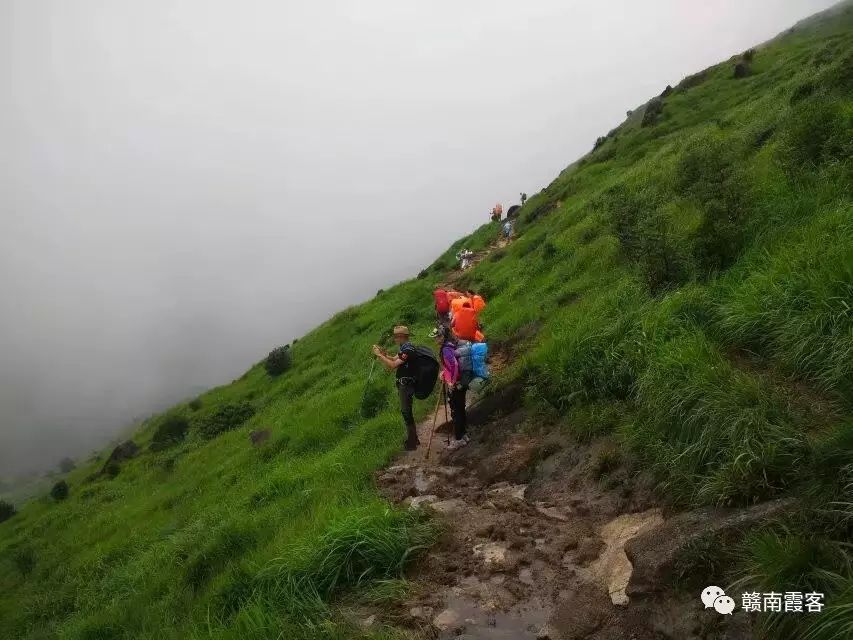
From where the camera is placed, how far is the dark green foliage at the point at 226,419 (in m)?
27.2

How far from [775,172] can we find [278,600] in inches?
460

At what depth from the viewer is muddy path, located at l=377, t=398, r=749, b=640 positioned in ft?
14.2

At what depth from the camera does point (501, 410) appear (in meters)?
9.91

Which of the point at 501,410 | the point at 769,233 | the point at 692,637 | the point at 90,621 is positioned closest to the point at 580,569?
the point at 692,637

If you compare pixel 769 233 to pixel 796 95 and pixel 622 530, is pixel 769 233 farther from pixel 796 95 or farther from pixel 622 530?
pixel 796 95

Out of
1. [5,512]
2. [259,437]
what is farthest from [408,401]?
[5,512]

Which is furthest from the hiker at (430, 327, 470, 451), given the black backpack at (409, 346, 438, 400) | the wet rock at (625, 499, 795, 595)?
the wet rock at (625, 499, 795, 595)

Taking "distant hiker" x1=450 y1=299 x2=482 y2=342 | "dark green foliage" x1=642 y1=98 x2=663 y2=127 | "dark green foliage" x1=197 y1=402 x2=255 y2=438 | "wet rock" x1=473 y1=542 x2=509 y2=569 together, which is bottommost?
"wet rock" x1=473 y1=542 x2=509 y2=569

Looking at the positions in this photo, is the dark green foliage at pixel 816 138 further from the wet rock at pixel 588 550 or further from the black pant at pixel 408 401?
the wet rock at pixel 588 550

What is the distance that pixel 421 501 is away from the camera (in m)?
7.35

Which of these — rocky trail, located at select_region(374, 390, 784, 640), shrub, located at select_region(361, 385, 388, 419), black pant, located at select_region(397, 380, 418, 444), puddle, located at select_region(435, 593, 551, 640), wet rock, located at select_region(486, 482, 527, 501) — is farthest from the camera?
shrub, located at select_region(361, 385, 388, 419)

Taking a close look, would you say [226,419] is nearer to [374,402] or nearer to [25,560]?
[25,560]

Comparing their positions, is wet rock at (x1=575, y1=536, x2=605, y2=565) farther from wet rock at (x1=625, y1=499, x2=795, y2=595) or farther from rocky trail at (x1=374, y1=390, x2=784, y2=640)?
wet rock at (x1=625, y1=499, x2=795, y2=595)

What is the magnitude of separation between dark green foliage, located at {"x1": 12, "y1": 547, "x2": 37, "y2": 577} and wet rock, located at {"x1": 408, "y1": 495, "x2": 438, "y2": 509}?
19756 millimetres
